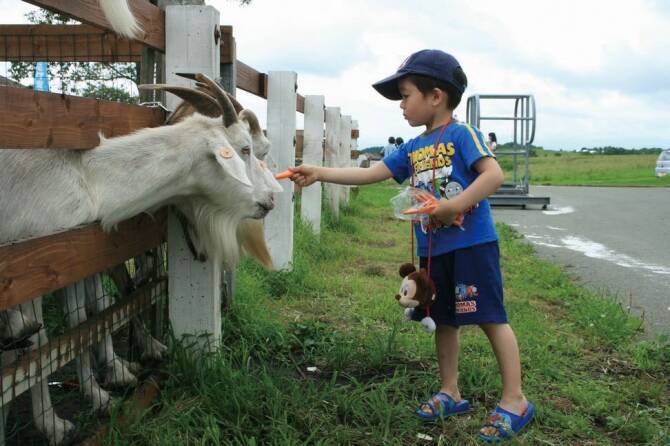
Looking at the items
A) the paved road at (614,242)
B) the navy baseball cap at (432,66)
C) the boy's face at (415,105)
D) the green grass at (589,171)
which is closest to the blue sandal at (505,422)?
the boy's face at (415,105)

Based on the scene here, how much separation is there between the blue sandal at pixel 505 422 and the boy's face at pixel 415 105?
1372mm

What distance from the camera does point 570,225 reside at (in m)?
11.3

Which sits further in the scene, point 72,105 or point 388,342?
point 388,342

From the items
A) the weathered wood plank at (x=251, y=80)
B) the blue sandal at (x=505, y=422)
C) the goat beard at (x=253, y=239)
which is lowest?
the blue sandal at (x=505, y=422)

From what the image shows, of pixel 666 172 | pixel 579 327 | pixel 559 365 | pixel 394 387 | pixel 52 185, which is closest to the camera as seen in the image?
pixel 52 185

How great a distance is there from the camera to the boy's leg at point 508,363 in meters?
3.04

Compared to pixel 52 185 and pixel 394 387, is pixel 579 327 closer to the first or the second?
pixel 394 387

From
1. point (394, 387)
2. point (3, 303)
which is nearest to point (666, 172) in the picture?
point (394, 387)

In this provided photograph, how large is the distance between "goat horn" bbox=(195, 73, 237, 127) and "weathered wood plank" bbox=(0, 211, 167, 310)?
61 centimetres

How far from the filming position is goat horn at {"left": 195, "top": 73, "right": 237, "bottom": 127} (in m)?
2.91

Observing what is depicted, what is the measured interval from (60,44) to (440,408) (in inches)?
151

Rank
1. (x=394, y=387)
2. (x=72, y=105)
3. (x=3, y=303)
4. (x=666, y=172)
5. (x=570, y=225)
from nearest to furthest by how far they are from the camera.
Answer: (x=3, y=303), (x=72, y=105), (x=394, y=387), (x=570, y=225), (x=666, y=172)

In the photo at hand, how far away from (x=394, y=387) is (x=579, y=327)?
1.94 m

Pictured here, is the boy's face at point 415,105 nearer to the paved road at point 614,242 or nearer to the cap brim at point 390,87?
the cap brim at point 390,87
